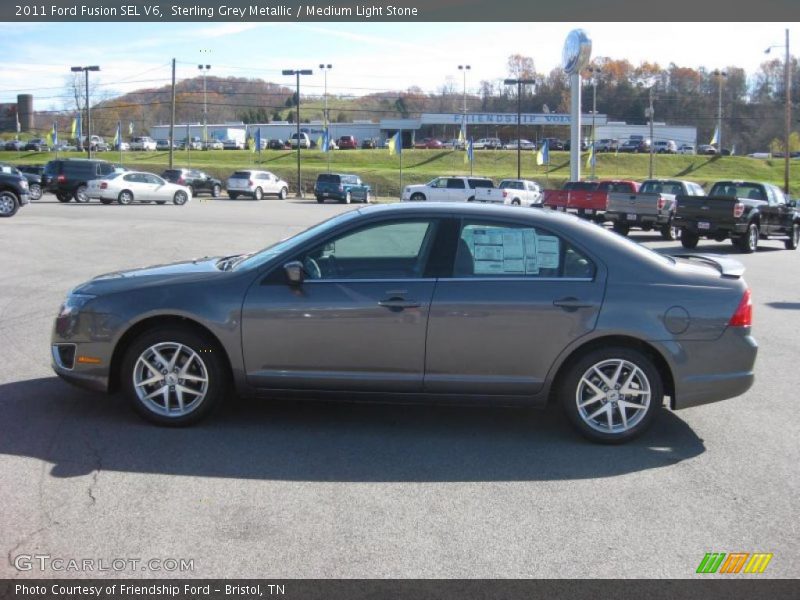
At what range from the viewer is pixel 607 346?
5.75 meters

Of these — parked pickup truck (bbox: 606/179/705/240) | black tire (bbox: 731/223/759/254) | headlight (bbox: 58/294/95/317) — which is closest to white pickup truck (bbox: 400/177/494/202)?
parked pickup truck (bbox: 606/179/705/240)

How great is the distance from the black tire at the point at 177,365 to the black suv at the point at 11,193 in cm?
2315

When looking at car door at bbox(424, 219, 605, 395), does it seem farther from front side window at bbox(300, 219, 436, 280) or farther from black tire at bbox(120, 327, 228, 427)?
black tire at bbox(120, 327, 228, 427)

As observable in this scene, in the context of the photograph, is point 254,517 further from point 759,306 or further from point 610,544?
point 759,306

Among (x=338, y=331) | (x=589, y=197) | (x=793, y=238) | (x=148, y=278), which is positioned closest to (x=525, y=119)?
(x=589, y=197)

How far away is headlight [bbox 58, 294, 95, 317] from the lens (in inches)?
235

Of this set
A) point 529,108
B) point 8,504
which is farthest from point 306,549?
point 529,108

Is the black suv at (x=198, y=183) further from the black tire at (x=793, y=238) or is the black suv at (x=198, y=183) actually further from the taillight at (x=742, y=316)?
the taillight at (x=742, y=316)

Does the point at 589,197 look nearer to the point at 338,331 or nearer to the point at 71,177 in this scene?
the point at 71,177

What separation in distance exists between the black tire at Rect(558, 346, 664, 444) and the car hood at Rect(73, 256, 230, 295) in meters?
2.55

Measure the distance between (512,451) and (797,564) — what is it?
2001 mm

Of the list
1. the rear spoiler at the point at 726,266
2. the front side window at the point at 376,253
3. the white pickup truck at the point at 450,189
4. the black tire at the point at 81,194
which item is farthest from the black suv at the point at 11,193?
the rear spoiler at the point at 726,266

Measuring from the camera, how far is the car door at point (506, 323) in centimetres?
568

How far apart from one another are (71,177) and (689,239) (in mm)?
28602
